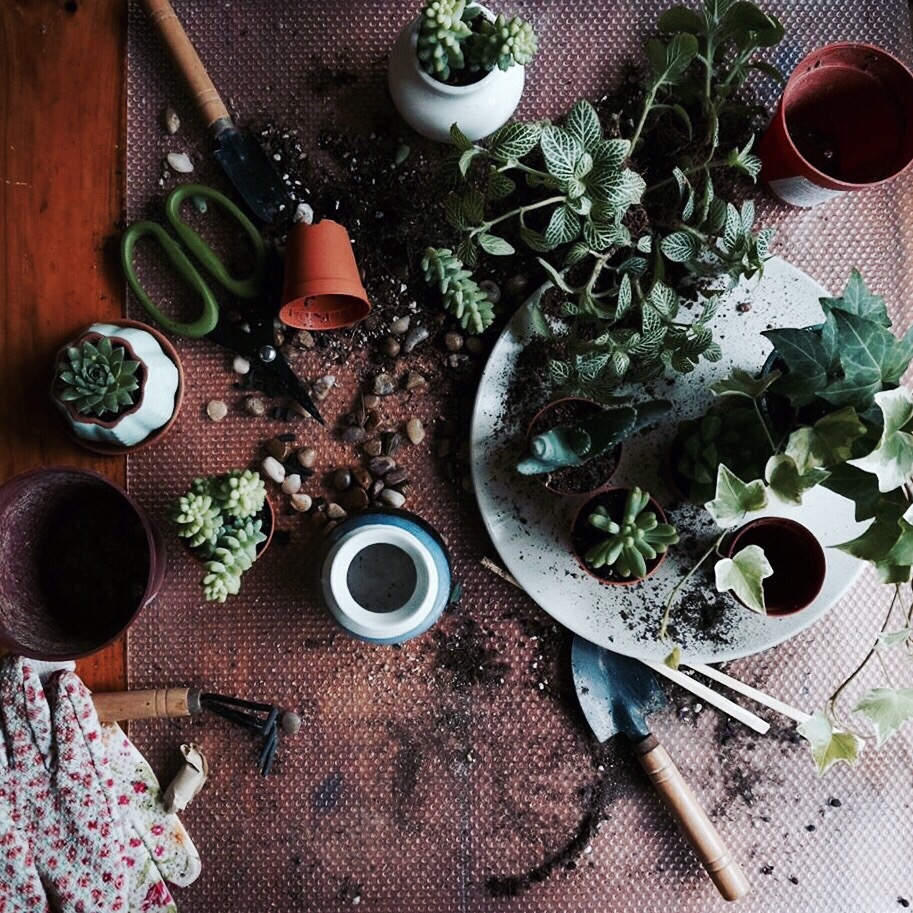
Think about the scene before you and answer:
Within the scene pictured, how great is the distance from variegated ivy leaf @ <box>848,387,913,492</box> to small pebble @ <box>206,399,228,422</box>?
617 millimetres

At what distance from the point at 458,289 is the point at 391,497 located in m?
0.23

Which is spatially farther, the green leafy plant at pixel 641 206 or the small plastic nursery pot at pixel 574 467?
the small plastic nursery pot at pixel 574 467

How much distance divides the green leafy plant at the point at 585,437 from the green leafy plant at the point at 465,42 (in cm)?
34

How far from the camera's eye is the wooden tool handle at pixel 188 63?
90 centimetres

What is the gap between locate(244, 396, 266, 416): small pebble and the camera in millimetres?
918

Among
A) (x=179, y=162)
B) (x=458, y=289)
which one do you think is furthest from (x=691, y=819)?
(x=179, y=162)

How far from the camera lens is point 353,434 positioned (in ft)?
3.01

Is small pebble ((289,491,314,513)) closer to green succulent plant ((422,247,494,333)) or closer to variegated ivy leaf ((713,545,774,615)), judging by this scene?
green succulent plant ((422,247,494,333))

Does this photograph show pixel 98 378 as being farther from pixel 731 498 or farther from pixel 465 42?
pixel 731 498

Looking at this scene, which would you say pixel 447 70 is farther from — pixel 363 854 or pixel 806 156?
pixel 363 854

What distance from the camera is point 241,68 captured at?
3.06 ft

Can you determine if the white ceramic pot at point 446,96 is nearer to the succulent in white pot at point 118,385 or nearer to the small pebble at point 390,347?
the small pebble at point 390,347

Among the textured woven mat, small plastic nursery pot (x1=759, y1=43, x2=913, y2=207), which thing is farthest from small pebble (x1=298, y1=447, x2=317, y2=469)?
small plastic nursery pot (x1=759, y1=43, x2=913, y2=207)

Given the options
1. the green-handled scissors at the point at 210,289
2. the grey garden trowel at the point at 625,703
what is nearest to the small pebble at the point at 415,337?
the green-handled scissors at the point at 210,289
